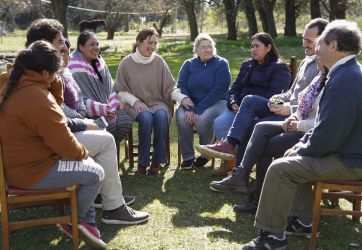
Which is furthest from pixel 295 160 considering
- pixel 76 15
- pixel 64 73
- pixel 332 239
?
pixel 76 15

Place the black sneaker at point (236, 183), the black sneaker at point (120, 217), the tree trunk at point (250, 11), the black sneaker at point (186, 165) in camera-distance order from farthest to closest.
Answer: the tree trunk at point (250, 11)
the black sneaker at point (186, 165)
the black sneaker at point (236, 183)
the black sneaker at point (120, 217)

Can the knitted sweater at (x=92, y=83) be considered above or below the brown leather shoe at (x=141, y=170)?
above

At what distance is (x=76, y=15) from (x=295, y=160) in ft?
162

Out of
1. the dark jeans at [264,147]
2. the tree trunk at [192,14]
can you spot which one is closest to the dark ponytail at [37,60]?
the dark jeans at [264,147]

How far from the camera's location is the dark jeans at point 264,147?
3850mm

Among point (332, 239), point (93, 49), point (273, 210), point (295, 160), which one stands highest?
point (93, 49)

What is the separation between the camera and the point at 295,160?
3.12 meters

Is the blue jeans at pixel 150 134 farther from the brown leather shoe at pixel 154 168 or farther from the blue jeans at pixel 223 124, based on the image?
the blue jeans at pixel 223 124

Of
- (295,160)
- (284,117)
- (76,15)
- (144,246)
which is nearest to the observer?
(295,160)

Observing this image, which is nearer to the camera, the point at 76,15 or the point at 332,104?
the point at 332,104

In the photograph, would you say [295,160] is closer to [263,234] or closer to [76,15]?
[263,234]

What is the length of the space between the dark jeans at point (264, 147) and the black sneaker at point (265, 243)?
738mm

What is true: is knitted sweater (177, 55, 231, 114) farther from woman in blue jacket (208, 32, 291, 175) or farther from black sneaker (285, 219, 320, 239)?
black sneaker (285, 219, 320, 239)

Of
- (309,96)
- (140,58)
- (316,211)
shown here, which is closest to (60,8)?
(140,58)
